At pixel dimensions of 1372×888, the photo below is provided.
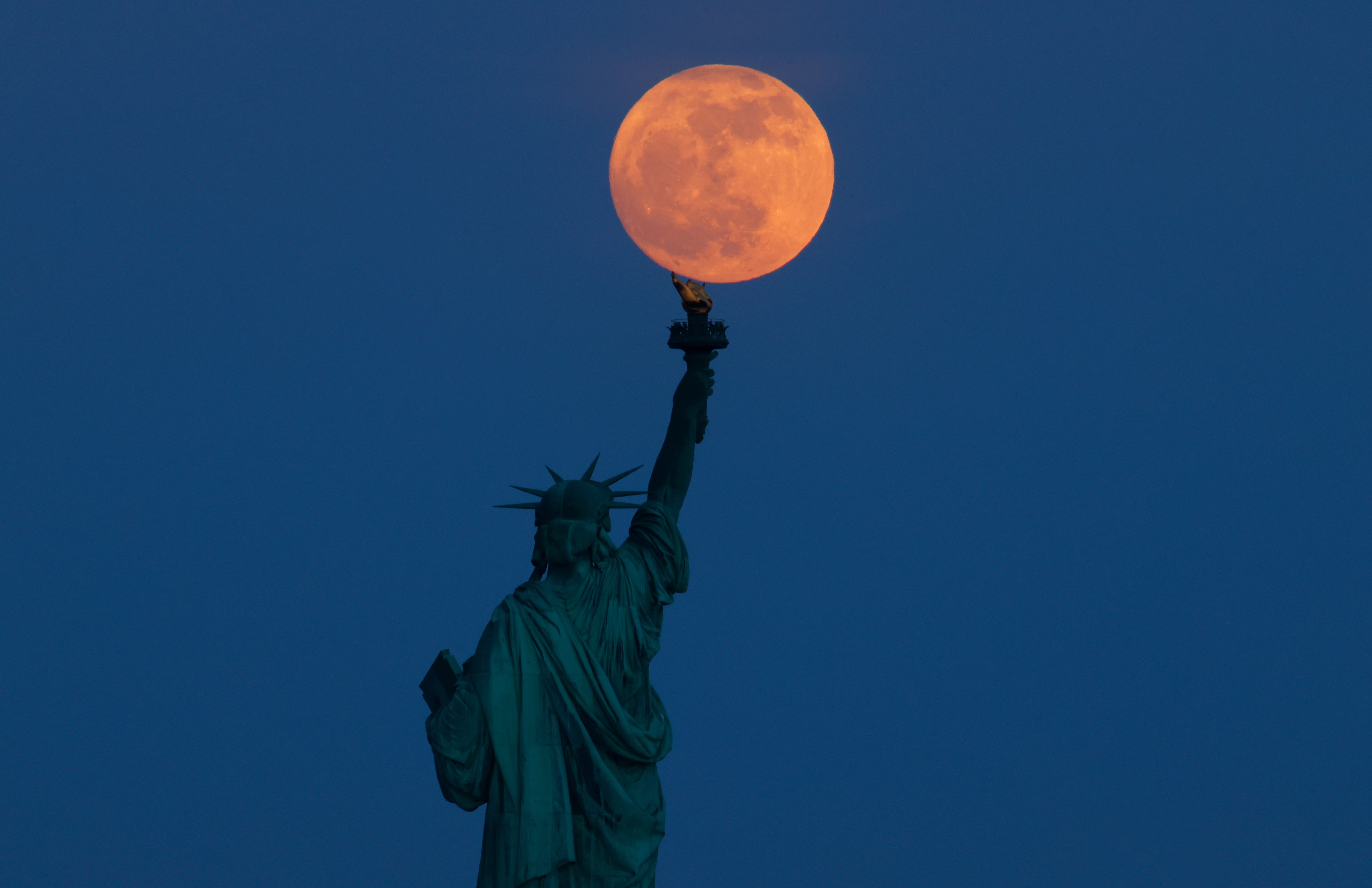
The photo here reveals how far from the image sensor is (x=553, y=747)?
9477 millimetres

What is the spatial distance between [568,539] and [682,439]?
0.95m

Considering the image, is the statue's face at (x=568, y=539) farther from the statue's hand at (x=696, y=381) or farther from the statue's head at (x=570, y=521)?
the statue's hand at (x=696, y=381)

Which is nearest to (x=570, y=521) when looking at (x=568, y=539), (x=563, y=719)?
(x=568, y=539)

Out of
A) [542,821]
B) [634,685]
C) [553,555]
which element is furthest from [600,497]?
[542,821]

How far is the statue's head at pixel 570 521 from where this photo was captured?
965cm

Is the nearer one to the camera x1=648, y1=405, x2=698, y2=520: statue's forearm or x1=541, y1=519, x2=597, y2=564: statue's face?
x1=541, y1=519, x2=597, y2=564: statue's face

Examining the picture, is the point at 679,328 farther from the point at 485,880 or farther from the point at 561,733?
the point at 485,880

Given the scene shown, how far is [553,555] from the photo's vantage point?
31.8 ft

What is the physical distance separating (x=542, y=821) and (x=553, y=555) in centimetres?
133

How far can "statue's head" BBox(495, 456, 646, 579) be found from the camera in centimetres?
965

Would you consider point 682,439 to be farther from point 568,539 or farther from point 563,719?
point 563,719

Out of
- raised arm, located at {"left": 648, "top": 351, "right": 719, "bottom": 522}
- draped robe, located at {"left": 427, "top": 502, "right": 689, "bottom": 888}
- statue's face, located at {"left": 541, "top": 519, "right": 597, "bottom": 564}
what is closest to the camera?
draped robe, located at {"left": 427, "top": 502, "right": 689, "bottom": 888}

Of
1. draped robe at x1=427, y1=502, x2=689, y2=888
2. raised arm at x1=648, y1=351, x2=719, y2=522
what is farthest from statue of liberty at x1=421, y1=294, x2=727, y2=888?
raised arm at x1=648, y1=351, x2=719, y2=522

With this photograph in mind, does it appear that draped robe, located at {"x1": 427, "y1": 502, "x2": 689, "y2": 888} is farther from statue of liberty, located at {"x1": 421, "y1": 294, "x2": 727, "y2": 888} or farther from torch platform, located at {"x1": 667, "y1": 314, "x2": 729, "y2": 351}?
torch platform, located at {"x1": 667, "y1": 314, "x2": 729, "y2": 351}
